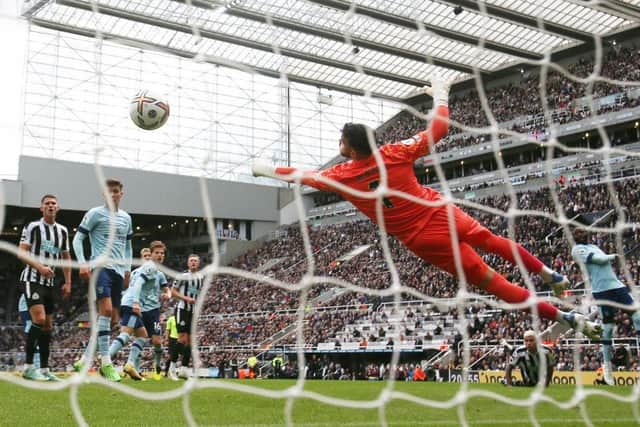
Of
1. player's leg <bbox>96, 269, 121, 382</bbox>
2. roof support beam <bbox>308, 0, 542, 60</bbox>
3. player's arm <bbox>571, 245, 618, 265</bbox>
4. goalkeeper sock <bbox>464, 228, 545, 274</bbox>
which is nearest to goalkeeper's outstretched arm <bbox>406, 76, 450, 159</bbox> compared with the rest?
goalkeeper sock <bbox>464, 228, 545, 274</bbox>

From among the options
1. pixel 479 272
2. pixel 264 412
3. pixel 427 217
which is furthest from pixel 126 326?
pixel 479 272

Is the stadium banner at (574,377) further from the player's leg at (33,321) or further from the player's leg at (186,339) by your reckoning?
the player's leg at (33,321)

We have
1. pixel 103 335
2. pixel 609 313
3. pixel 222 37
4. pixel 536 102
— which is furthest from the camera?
pixel 536 102

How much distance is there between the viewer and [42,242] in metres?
6.33

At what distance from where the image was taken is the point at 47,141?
32062mm

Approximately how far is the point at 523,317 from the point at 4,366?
842 inches

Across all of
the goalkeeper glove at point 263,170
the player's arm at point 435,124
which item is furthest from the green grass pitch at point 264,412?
the player's arm at point 435,124

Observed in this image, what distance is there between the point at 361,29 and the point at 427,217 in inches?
921

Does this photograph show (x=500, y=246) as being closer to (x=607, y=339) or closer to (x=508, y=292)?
(x=508, y=292)

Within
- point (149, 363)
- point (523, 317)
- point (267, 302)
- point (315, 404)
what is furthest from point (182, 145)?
point (315, 404)

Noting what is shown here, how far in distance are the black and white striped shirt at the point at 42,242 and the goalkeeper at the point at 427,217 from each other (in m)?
2.77

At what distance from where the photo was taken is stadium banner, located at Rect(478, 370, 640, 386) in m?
10.9

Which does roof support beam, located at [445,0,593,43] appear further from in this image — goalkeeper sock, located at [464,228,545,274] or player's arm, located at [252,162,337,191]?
player's arm, located at [252,162,337,191]

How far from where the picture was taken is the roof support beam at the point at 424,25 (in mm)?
23902
